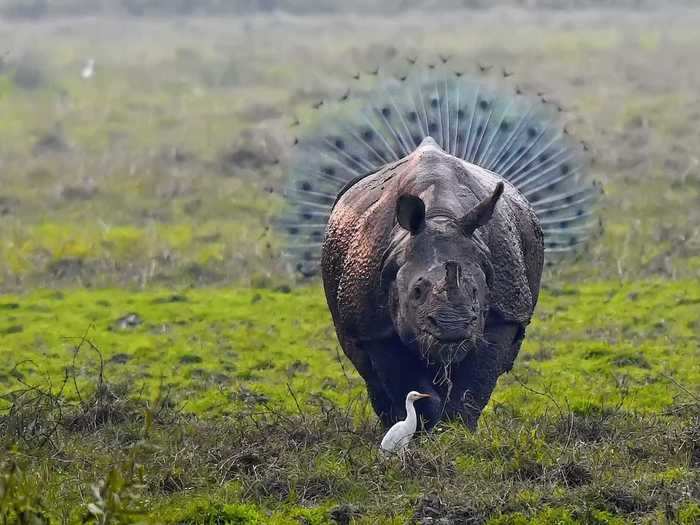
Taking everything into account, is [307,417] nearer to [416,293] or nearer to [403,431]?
[403,431]

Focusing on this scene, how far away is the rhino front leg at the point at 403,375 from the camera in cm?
814

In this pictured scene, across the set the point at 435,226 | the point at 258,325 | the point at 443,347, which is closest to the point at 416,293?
the point at 443,347

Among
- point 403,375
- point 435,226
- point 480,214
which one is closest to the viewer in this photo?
point 480,214

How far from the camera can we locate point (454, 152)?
395 inches

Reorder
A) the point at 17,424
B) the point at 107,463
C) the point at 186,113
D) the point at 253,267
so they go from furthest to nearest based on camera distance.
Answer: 1. the point at 186,113
2. the point at 253,267
3. the point at 17,424
4. the point at 107,463

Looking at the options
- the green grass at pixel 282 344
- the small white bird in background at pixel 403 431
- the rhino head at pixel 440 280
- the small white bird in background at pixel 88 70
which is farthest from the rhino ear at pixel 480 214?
the small white bird in background at pixel 88 70

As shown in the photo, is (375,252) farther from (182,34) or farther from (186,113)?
(182,34)

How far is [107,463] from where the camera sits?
7852 mm

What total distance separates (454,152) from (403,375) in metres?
2.30

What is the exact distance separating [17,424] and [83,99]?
710 inches

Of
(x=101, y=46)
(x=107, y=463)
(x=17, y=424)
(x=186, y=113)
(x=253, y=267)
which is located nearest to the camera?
(x=107, y=463)

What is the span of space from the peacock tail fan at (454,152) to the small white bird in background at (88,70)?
726 inches

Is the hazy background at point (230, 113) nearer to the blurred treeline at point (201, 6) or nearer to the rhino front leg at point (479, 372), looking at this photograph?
the blurred treeline at point (201, 6)

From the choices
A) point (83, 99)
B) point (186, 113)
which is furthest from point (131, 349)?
point (83, 99)
